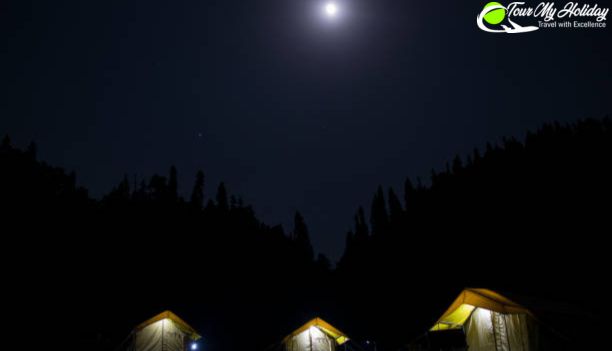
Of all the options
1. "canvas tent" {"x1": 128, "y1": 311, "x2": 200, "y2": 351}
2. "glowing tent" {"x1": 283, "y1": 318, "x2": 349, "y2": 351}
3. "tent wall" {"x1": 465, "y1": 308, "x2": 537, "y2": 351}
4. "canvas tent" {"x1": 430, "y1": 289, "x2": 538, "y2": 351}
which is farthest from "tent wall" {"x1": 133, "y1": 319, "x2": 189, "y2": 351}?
"tent wall" {"x1": 465, "y1": 308, "x2": 537, "y2": 351}

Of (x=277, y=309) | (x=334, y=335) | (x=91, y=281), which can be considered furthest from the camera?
(x=277, y=309)

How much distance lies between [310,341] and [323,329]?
89 cm

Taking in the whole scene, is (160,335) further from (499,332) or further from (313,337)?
(499,332)

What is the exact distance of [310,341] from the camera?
21.8 metres

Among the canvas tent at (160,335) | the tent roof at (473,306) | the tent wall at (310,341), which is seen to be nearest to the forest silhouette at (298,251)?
the canvas tent at (160,335)

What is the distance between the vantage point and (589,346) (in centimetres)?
1298

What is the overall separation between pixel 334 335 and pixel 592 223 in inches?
1607

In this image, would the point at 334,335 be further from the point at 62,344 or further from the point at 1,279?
the point at 1,279

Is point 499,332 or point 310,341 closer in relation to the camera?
point 499,332

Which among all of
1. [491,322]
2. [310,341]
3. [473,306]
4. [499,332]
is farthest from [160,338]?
[499,332]

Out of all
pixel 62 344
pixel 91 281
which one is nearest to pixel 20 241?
pixel 91 281

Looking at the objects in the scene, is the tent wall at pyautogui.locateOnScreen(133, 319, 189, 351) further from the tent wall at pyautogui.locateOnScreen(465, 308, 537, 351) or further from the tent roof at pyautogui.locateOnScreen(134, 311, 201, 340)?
the tent wall at pyautogui.locateOnScreen(465, 308, 537, 351)

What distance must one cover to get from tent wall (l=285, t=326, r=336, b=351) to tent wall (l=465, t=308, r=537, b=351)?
8.64 metres

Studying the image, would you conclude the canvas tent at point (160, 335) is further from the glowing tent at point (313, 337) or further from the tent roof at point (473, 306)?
the tent roof at point (473, 306)
